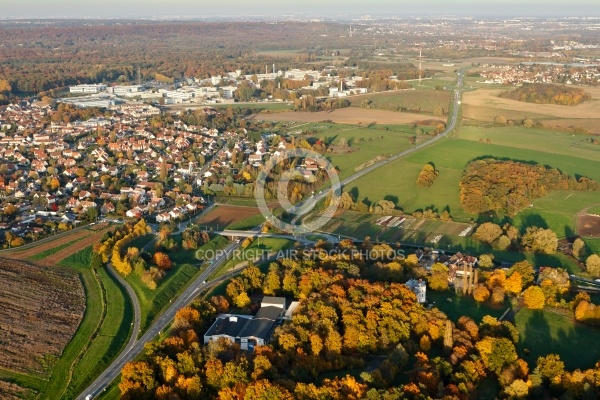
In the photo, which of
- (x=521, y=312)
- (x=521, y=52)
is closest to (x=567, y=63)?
(x=521, y=52)

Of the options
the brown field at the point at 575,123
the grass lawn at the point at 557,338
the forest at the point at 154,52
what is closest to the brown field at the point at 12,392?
the grass lawn at the point at 557,338

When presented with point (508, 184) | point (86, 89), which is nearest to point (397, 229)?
point (508, 184)

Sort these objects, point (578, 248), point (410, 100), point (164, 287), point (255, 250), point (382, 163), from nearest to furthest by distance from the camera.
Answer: point (164, 287), point (578, 248), point (255, 250), point (382, 163), point (410, 100)

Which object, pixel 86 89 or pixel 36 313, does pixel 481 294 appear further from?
pixel 86 89

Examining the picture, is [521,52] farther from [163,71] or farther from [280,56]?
[163,71]

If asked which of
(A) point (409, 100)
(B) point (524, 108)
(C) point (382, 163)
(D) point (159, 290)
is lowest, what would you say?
(D) point (159, 290)

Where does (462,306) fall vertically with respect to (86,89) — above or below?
below
